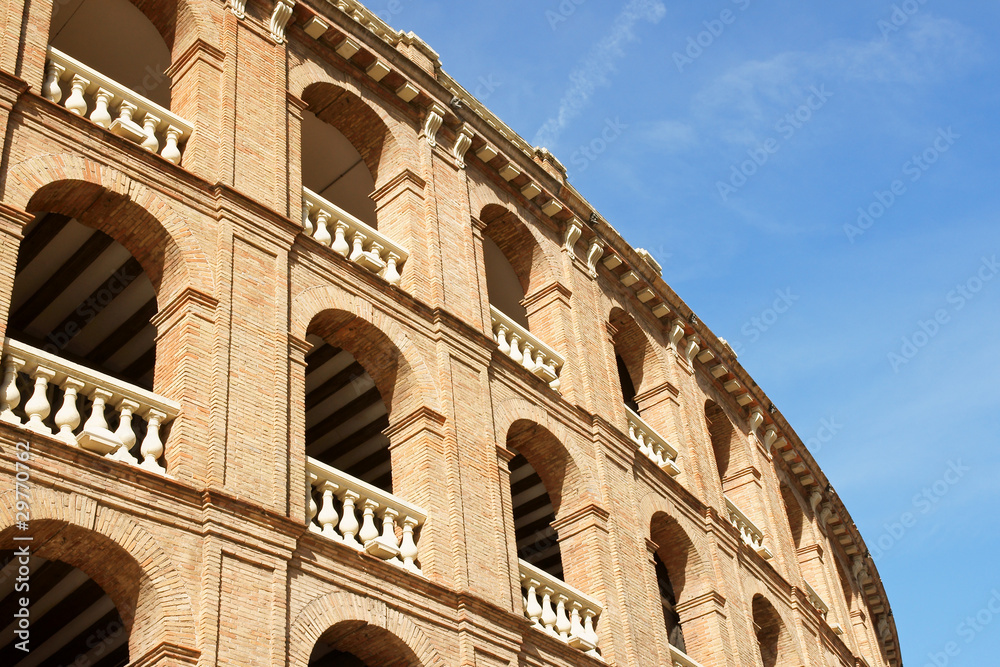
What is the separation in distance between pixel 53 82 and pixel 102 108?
642 millimetres

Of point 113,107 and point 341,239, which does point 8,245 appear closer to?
point 113,107

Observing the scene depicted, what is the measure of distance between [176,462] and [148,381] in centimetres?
589

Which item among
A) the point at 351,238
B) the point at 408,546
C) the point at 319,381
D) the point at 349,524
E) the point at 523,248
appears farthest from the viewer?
the point at 523,248

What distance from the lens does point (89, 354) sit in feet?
57.6

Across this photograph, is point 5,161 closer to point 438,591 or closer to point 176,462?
point 176,462

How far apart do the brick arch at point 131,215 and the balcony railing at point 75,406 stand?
6.01 feet

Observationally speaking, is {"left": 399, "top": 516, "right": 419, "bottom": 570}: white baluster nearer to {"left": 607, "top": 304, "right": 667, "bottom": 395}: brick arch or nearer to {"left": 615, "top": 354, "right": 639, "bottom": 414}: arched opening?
{"left": 607, "top": 304, "right": 667, "bottom": 395}: brick arch

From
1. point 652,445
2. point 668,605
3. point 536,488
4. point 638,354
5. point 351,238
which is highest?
point 638,354

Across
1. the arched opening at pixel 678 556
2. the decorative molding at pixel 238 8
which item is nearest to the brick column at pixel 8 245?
the decorative molding at pixel 238 8

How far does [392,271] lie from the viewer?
1788 cm

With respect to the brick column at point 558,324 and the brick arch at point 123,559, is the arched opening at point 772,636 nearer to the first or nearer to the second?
the brick column at point 558,324

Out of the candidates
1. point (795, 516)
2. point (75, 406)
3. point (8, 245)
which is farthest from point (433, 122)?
point (795, 516)

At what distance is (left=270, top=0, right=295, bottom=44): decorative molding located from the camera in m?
18.4

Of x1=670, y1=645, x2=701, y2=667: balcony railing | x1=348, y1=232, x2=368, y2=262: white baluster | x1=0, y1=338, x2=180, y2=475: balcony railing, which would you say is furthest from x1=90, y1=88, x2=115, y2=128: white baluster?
x1=670, y1=645, x2=701, y2=667: balcony railing
